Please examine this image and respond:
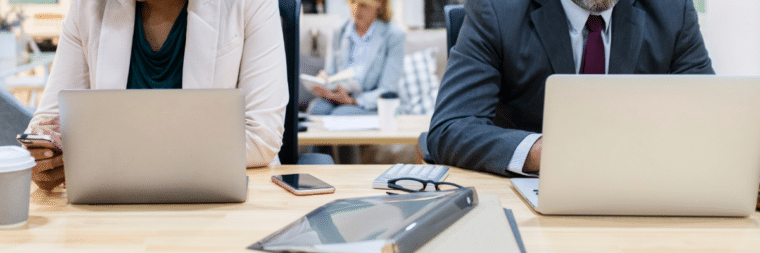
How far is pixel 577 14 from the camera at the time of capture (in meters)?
1.23

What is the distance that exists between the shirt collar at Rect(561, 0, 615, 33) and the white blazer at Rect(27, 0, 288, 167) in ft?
2.19

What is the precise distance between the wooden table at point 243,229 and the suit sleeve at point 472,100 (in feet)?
0.63

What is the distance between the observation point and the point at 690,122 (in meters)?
0.66

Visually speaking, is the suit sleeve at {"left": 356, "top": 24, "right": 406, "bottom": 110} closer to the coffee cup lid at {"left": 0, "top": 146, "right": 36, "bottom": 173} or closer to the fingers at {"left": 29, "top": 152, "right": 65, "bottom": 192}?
the fingers at {"left": 29, "top": 152, "right": 65, "bottom": 192}

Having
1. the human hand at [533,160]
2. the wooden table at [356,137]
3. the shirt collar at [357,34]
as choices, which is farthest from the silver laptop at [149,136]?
the shirt collar at [357,34]

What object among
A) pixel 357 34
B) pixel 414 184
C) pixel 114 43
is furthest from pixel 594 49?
pixel 357 34

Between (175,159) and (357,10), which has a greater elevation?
(357,10)

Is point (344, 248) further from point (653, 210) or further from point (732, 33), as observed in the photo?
point (732, 33)

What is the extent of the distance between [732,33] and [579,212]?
1531mm

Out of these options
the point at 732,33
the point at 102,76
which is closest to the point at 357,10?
the point at 732,33

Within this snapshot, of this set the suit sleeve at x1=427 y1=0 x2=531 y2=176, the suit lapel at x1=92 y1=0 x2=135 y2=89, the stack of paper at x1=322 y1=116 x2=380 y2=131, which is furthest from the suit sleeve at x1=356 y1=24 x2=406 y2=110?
the suit lapel at x1=92 y1=0 x2=135 y2=89

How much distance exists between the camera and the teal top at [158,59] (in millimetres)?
1250

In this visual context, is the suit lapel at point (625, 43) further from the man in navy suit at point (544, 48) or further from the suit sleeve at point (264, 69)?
the suit sleeve at point (264, 69)

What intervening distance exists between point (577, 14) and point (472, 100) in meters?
0.32
